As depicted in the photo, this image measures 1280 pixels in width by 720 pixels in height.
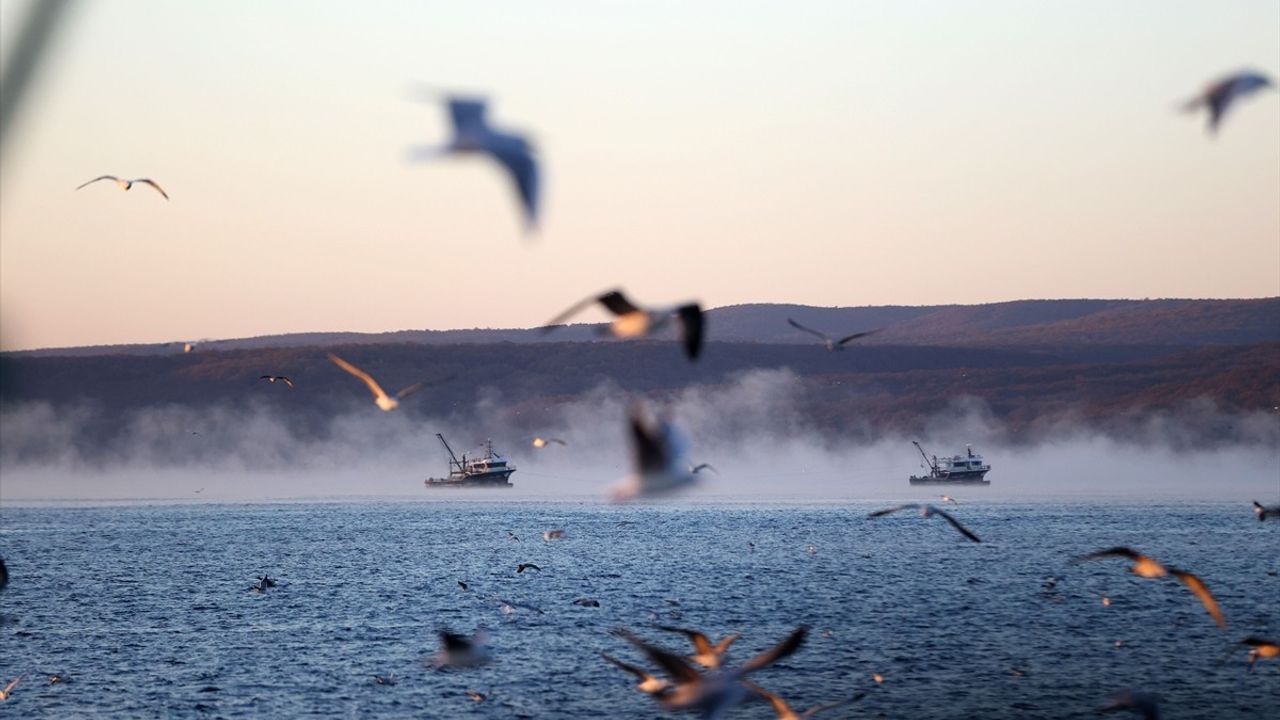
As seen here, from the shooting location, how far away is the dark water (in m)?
43.8

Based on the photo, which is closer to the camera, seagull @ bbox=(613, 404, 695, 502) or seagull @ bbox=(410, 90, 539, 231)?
seagull @ bbox=(410, 90, 539, 231)

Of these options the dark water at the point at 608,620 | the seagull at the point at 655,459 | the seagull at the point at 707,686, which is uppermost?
the seagull at the point at 655,459

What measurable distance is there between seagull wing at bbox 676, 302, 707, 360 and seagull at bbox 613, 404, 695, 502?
79cm

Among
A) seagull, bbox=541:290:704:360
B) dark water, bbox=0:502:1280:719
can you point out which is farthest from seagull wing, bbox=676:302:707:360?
dark water, bbox=0:502:1280:719

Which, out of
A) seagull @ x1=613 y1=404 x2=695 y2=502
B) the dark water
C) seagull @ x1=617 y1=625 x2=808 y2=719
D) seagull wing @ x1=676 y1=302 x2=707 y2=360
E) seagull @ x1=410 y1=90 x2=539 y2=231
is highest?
seagull @ x1=410 y1=90 x2=539 y2=231

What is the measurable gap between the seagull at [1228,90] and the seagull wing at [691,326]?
3.66 m

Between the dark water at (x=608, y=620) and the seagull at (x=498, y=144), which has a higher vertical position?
the seagull at (x=498, y=144)

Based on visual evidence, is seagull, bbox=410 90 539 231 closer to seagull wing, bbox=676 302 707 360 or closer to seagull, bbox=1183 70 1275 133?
seagull wing, bbox=676 302 707 360

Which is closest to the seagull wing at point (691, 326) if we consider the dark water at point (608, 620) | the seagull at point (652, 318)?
the seagull at point (652, 318)

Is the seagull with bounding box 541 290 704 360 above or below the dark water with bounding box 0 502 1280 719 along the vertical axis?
above

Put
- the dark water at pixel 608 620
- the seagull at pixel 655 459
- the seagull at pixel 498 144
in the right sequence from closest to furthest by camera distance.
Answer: the seagull at pixel 498 144 → the seagull at pixel 655 459 → the dark water at pixel 608 620

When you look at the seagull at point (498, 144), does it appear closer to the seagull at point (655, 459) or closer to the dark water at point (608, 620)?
the seagull at point (655, 459)

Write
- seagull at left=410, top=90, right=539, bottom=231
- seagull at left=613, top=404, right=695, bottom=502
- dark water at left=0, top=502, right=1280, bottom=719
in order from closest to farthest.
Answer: seagull at left=410, top=90, right=539, bottom=231, seagull at left=613, top=404, right=695, bottom=502, dark water at left=0, top=502, right=1280, bottom=719

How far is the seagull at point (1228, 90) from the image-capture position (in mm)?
9805
